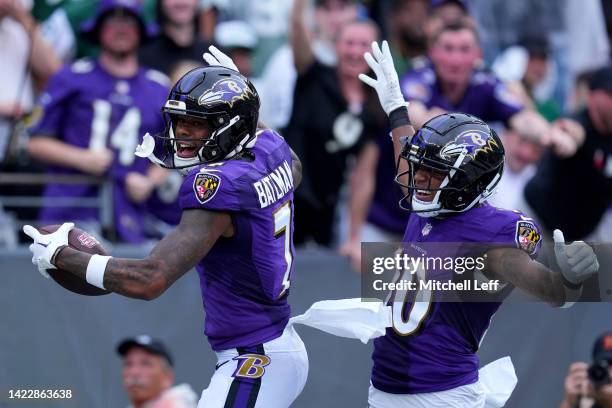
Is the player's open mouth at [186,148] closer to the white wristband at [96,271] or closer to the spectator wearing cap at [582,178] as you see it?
the white wristband at [96,271]

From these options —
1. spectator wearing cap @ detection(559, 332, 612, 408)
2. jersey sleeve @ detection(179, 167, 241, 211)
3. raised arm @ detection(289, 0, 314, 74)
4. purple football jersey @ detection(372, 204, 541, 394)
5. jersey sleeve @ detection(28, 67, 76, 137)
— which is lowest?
spectator wearing cap @ detection(559, 332, 612, 408)

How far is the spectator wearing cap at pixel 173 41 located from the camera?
28.1 ft

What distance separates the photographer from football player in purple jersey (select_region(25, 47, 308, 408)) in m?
5.42

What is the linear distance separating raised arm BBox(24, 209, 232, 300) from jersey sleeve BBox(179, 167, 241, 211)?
0.04m

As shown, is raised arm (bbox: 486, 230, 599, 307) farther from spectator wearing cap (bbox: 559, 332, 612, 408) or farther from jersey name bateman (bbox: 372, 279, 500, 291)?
spectator wearing cap (bbox: 559, 332, 612, 408)

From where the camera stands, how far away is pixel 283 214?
571cm

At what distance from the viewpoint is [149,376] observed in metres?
7.17

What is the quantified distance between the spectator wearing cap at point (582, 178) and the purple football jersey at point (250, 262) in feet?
10.7

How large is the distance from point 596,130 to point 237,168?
3804mm

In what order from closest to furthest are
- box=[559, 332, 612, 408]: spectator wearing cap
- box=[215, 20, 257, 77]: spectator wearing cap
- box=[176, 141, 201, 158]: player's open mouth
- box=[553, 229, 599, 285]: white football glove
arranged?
box=[553, 229, 599, 285]: white football glove < box=[176, 141, 201, 158]: player's open mouth < box=[559, 332, 612, 408]: spectator wearing cap < box=[215, 20, 257, 77]: spectator wearing cap

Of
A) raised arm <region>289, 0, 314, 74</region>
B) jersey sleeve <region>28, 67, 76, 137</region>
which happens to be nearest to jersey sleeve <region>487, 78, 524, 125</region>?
raised arm <region>289, 0, 314, 74</region>

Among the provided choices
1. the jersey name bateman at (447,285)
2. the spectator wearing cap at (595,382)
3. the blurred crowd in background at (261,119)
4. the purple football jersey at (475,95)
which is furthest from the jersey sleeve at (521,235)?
the purple football jersey at (475,95)

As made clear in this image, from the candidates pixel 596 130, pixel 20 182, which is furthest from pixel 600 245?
pixel 20 182

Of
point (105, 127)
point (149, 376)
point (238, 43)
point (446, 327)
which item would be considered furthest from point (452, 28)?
Result: point (446, 327)
